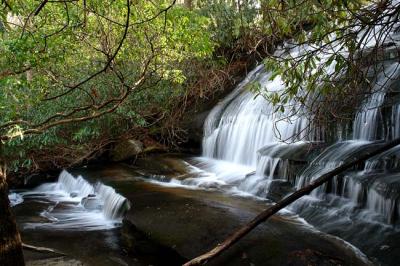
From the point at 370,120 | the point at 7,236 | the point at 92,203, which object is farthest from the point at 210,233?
the point at 92,203

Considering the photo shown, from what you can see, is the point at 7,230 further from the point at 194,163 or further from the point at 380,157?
the point at 194,163

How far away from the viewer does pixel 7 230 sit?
2.54m

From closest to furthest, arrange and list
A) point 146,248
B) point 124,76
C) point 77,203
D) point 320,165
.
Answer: point 146,248
point 320,165
point 77,203
point 124,76

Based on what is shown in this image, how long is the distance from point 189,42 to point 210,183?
10.6 feet

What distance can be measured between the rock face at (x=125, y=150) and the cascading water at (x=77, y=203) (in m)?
1.55

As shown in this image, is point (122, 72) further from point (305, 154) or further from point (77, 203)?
point (305, 154)

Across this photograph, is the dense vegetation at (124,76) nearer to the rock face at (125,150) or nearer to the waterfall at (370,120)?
the rock face at (125,150)

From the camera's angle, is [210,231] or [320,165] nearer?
[210,231]

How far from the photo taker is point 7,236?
2543 millimetres

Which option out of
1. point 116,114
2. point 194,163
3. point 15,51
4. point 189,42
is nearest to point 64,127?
point 116,114

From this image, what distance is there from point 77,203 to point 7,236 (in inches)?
295

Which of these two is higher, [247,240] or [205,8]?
[205,8]

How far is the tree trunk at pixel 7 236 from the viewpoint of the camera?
8.28 ft

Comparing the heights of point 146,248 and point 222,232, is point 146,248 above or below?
below
